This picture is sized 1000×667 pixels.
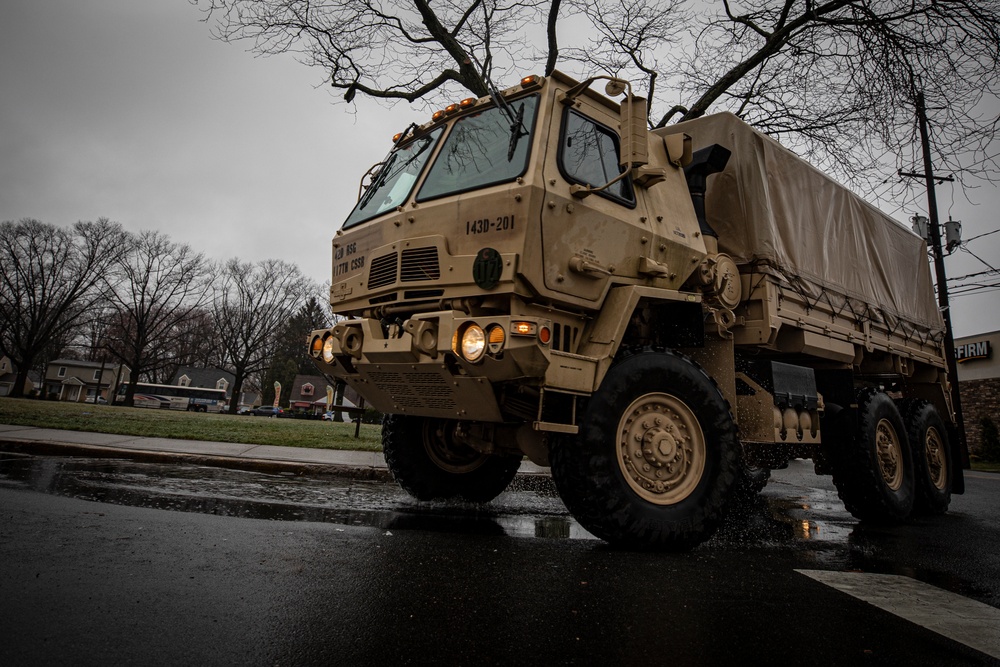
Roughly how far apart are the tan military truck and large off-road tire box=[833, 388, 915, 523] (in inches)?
1.0

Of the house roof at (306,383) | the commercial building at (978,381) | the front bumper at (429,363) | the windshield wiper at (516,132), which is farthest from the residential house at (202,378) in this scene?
the windshield wiper at (516,132)

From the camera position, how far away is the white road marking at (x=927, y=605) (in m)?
2.39

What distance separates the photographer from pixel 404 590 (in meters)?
2.54

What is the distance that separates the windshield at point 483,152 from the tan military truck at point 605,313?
0.02m

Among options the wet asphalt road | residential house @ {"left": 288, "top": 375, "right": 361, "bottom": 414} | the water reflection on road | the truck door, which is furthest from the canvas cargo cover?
residential house @ {"left": 288, "top": 375, "right": 361, "bottom": 414}

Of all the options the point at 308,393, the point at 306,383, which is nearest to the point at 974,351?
the point at 308,393

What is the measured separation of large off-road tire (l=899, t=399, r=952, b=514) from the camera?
712 cm

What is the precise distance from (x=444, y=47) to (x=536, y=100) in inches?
333

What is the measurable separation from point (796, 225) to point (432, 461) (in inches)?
176

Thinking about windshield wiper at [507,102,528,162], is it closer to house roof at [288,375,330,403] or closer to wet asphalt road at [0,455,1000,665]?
wet asphalt road at [0,455,1000,665]

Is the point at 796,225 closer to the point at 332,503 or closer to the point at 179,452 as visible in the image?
the point at 332,503

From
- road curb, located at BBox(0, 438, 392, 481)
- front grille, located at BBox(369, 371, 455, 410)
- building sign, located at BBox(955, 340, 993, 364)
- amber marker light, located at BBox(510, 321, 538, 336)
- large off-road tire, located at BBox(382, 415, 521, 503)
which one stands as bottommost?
road curb, located at BBox(0, 438, 392, 481)

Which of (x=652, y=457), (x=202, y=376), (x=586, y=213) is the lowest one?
(x=652, y=457)

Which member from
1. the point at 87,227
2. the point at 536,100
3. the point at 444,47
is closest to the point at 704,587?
the point at 536,100
